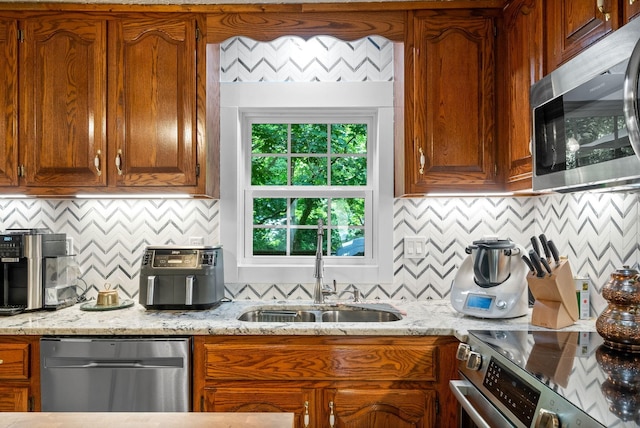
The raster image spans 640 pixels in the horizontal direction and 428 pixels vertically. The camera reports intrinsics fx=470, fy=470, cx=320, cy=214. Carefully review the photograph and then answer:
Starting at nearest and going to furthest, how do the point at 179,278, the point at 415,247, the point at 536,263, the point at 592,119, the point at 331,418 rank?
the point at 592,119
the point at 536,263
the point at 331,418
the point at 179,278
the point at 415,247

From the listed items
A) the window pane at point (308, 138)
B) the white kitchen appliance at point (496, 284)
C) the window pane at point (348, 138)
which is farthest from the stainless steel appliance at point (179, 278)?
the white kitchen appliance at point (496, 284)

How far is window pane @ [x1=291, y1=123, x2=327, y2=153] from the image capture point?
9.02 ft

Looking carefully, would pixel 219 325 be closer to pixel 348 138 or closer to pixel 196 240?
pixel 196 240

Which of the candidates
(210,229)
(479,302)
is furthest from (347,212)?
(479,302)

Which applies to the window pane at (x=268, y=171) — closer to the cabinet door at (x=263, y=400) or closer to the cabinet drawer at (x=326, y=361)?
the cabinet drawer at (x=326, y=361)

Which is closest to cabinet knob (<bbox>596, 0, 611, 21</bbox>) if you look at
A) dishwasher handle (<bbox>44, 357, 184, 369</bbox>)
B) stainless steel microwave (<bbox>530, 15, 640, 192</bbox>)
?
stainless steel microwave (<bbox>530, 15, 640, 192</bbox>)

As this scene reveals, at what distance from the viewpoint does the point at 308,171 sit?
277cm

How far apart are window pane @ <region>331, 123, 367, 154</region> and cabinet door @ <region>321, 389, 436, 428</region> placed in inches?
54.4

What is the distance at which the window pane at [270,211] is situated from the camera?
9.02 ft

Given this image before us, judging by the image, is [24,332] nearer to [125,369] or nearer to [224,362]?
[125,369]

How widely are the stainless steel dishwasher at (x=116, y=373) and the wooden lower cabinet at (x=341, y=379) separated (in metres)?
0.13

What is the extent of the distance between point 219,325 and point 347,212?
1087 mm

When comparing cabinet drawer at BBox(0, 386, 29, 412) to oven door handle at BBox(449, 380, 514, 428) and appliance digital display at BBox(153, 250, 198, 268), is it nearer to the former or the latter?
appliance digital display at BBox(153, 250, 198, 268)

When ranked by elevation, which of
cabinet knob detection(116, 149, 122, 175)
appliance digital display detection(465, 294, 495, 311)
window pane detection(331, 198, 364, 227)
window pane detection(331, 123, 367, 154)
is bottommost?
appliance digital display detection(465, 294, 495, 311)
